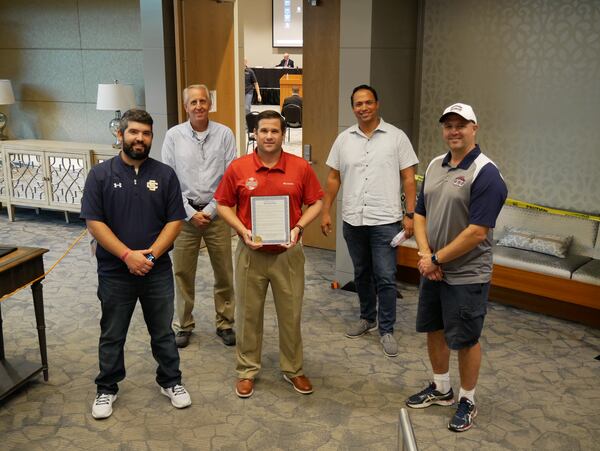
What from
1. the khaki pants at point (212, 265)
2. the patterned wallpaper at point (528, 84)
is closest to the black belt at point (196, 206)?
the khaki pants at point (212, 265)

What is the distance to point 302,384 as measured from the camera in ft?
12.2

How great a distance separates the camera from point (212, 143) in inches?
161

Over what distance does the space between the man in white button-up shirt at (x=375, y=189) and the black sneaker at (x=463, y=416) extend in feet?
2.76

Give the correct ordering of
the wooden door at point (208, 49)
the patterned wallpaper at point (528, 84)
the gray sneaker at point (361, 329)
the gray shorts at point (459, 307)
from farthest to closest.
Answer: the wooden door at point (208, 49) < the patterned wallpaper at point (528, 84) < the gray sneaker at point (361, 329) < the gray shorts at point (459, 307)

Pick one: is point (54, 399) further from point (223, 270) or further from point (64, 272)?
point (64, 272)

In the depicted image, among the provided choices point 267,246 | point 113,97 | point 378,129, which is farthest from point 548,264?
point 113,97

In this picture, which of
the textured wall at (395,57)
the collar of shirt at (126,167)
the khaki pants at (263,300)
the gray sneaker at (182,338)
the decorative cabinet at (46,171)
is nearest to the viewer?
the collar of shirt at (126,167)

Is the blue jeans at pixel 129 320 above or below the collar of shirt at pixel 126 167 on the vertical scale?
below

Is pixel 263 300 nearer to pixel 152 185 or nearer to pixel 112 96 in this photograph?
pixel 152 185

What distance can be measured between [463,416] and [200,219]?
1.92 meters

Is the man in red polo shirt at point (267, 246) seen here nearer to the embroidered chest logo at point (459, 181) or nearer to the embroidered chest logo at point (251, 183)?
the embroidered chest logo at point (251, 183)

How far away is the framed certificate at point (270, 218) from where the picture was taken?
133 inches

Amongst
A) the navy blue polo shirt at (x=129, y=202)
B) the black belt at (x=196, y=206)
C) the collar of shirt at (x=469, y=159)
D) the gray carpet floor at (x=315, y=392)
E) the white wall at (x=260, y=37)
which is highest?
the white wall at (x=260, y=37)

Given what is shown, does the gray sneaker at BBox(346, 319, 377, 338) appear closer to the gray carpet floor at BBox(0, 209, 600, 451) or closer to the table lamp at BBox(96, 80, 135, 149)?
the gray carpet floor at BBox(0, 209, 600, 451)
